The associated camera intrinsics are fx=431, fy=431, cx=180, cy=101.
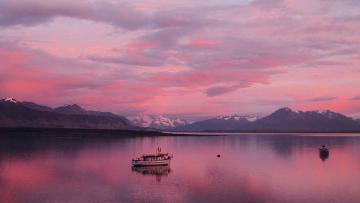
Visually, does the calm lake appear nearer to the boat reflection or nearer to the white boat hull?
the boat reflection

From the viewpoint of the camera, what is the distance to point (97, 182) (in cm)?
7012

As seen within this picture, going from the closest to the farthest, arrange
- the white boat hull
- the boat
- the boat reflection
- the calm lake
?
the calm lake < the boat reflection < the white boat hull < the boat

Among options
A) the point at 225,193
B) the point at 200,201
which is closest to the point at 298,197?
the point at 225,193

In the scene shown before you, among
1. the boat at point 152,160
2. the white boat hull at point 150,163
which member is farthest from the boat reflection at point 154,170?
the boat at point 152,160

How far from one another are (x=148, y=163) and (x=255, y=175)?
87.5 feet

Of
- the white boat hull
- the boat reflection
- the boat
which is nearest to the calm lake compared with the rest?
the boat reflection

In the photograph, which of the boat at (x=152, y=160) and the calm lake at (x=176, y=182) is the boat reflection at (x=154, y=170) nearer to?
the calm lake at (x=176, y=182)

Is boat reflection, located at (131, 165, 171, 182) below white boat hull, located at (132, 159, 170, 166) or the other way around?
below

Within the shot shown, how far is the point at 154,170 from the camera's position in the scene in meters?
91.6

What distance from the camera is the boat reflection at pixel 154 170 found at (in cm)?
8497

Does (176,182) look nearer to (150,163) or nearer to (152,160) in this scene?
(150,163)

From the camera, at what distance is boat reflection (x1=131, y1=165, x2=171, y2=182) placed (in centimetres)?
8497

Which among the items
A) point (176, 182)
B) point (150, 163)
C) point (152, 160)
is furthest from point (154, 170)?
point (176, 182)

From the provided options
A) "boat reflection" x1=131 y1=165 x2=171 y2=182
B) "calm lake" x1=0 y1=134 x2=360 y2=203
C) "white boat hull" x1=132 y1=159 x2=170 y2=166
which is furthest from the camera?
"white boat hull" x1=132 y1=159 x2=170 y2=166
